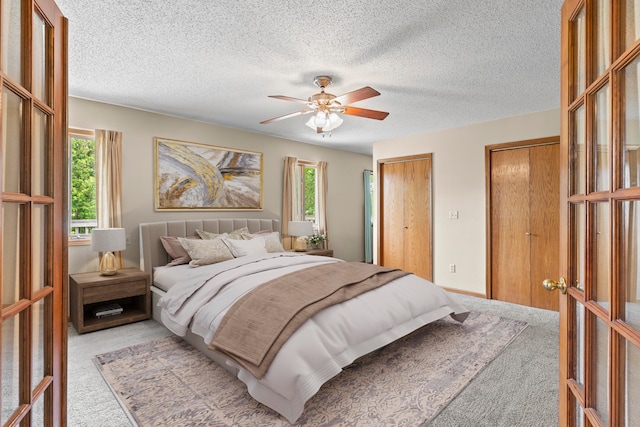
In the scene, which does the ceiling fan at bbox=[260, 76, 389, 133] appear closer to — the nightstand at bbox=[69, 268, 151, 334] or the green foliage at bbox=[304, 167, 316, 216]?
the nightstand at bbox=[69, 268, 151, 334]

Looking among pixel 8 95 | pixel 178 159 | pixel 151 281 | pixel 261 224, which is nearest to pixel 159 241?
pixel 151 281

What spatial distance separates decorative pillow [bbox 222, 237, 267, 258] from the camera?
3875mm

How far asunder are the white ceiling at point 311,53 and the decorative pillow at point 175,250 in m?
1.57

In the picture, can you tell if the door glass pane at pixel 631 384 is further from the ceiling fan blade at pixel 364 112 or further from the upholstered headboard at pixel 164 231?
the upholstered headboard at pixel 164 231

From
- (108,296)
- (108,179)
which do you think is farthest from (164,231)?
(108,296)

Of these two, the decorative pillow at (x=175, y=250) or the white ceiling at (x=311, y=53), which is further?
the decorative pillow at (x=175, y=250)

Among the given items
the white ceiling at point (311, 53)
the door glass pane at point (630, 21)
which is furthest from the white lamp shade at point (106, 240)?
the door glass pane at point (630, 21)

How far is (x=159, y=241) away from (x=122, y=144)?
1.20m

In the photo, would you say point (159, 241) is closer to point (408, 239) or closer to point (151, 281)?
point (151, 281)

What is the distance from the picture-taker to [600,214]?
0.87 metres

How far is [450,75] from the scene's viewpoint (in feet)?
9.78

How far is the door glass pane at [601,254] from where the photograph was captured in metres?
0.83

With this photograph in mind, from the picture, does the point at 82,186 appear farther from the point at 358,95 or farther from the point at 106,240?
the point at 358,95

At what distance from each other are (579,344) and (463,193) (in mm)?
4019
